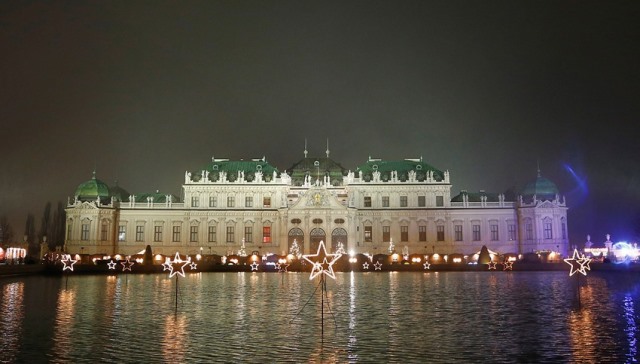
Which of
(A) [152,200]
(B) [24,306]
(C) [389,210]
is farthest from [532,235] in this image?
(B) [24,306]

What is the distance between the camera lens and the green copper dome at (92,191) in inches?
4050

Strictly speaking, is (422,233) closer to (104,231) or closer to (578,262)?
(104,231)

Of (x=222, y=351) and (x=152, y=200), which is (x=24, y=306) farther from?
(x=152, y=200)

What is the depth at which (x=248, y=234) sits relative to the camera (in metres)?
102

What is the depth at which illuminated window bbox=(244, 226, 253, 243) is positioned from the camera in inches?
4001

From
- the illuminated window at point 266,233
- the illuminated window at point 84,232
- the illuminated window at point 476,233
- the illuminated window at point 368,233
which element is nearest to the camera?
the illuminated window at point 84,232

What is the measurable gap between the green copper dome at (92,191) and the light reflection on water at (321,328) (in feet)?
242

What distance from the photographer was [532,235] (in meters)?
98.5

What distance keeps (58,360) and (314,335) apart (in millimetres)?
7649

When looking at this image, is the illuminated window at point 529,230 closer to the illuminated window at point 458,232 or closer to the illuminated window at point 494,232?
the illuminated window at point 494,232

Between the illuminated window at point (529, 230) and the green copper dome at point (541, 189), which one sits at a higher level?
the green copper dome at point (541, 189)

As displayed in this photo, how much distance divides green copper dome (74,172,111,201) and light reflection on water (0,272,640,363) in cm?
7376

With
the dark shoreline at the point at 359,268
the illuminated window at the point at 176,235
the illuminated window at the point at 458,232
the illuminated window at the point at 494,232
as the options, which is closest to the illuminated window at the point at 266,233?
the illuminated window at the point at 176,235

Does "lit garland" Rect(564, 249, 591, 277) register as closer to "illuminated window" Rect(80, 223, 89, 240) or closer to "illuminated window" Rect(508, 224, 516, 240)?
"illuminated window" Rect(508, 224, 516, 240)
